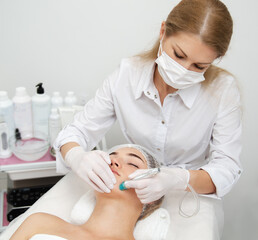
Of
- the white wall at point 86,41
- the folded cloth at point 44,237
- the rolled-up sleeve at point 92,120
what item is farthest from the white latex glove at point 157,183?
the white wall at point 86,41

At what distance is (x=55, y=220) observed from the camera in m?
1.04

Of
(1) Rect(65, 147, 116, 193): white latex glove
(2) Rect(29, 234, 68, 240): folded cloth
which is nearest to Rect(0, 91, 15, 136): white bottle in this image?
(1) Rect(65, 147, 116, 193): white latex glove

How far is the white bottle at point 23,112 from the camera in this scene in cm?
150

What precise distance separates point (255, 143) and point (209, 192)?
3.22 ft

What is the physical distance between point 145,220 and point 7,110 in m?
0.93

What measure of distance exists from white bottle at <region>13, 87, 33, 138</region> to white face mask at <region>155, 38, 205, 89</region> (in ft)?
2.65

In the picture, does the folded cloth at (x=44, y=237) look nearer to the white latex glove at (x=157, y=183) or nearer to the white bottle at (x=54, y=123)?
the white latex glove at (x=157, y=183)

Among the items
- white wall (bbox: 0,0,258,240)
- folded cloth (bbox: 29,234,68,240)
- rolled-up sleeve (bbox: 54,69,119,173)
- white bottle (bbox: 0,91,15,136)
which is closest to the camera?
folded cloth (bbox: 29,234,68,240)

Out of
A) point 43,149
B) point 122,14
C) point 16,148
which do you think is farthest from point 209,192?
point 122,14

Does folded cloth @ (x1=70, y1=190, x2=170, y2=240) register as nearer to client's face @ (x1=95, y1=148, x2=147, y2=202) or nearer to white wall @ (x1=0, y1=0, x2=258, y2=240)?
client's face @ (x1=95, y1=148, x2=147, y2=202)

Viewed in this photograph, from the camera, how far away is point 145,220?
45.3 inches

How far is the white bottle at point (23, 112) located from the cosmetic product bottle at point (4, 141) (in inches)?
3.3

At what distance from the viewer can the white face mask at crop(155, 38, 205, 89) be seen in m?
1.10

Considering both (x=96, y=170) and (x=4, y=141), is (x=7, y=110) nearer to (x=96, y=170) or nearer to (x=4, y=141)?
(x=4, y=141)
